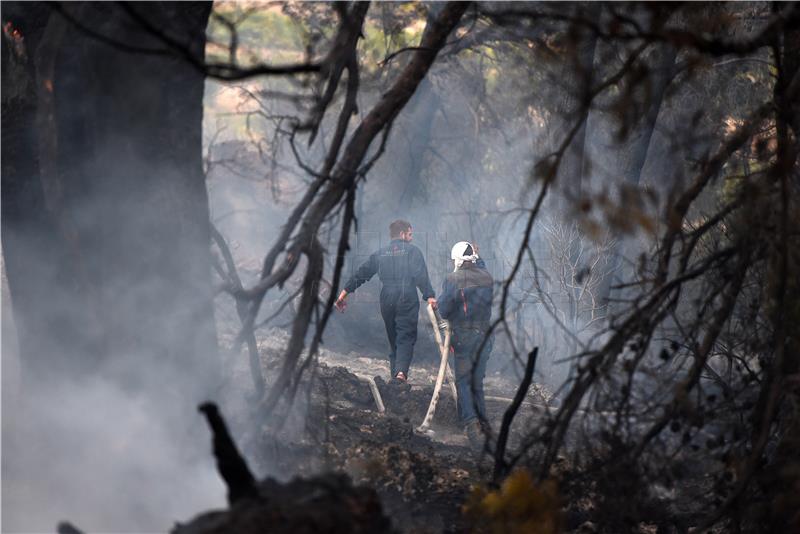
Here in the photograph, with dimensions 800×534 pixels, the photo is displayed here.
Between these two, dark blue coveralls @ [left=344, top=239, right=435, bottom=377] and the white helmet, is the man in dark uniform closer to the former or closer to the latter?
dark blue coveralls @ [left=344, top=239, right=435, bottom=377]

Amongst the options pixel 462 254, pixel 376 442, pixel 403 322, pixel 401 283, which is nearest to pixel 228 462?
pixel 376 442

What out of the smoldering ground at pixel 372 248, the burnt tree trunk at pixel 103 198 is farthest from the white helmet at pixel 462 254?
the burnt tree trunk at pixel 103 198

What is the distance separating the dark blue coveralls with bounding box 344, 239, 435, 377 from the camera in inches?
400

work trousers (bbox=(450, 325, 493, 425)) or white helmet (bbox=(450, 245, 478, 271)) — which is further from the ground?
white helmet (bbox=(450, 245, 478, 271))

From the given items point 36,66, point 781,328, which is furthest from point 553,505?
point 36,66

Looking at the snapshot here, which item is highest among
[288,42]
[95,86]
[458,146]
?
[288,42]

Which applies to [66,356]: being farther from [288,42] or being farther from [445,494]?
[288,42]

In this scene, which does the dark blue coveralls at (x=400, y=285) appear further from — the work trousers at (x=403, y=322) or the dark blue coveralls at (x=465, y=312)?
the dark blue coveralls at (x=465, y=312)

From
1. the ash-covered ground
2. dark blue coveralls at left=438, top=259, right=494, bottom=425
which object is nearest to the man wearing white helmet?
dark blue coveralls at left=438, top=259, right=494, bottom=425

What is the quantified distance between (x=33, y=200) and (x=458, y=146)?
36.5ft

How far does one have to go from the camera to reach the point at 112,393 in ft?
17.2

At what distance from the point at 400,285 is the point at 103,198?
5.42 metres

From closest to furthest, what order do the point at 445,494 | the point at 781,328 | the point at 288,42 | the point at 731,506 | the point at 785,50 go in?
the point at 731,506
the point at 781,328
the point at 785,50
the point at 445,494
the point at 288,42

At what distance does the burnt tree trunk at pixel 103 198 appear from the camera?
4.84 m
